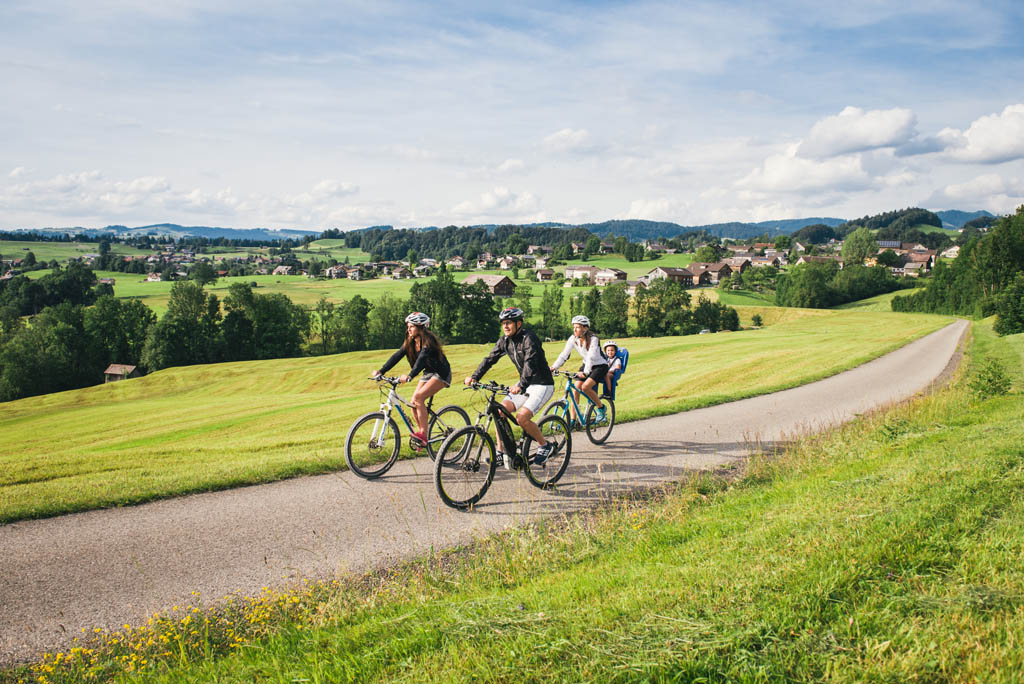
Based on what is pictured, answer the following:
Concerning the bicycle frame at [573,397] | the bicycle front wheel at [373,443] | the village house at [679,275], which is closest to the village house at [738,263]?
the village house at [679,275]

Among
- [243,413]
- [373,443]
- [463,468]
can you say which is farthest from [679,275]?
[463,468]

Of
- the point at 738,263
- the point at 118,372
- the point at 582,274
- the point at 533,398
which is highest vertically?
the point at 738,263

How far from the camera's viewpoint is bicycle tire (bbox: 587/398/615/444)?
1091cm

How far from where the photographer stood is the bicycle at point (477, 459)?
24.3 ft

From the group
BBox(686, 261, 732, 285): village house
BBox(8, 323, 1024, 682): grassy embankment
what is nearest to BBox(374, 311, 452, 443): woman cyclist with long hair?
BBox(8, 323, 1024, 682): grassy embankment

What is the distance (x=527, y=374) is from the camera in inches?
322

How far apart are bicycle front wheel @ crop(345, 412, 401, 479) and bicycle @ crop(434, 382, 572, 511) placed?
1.76 meters

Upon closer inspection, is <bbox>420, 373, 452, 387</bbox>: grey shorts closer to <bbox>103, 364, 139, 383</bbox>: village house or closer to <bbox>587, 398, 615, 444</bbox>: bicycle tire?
<bbox>587, 398, 615, 444</bbox>: bicycle tire

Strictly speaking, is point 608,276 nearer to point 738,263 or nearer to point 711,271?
point 711,271

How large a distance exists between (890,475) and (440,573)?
18.7 ft

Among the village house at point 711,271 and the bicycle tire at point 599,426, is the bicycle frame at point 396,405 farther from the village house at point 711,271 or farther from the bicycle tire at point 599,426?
the village house at point 711,271

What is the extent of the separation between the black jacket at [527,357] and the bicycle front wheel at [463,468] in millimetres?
963

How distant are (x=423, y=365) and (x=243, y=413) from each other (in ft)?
71.9

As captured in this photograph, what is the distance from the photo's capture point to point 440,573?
215 inches
